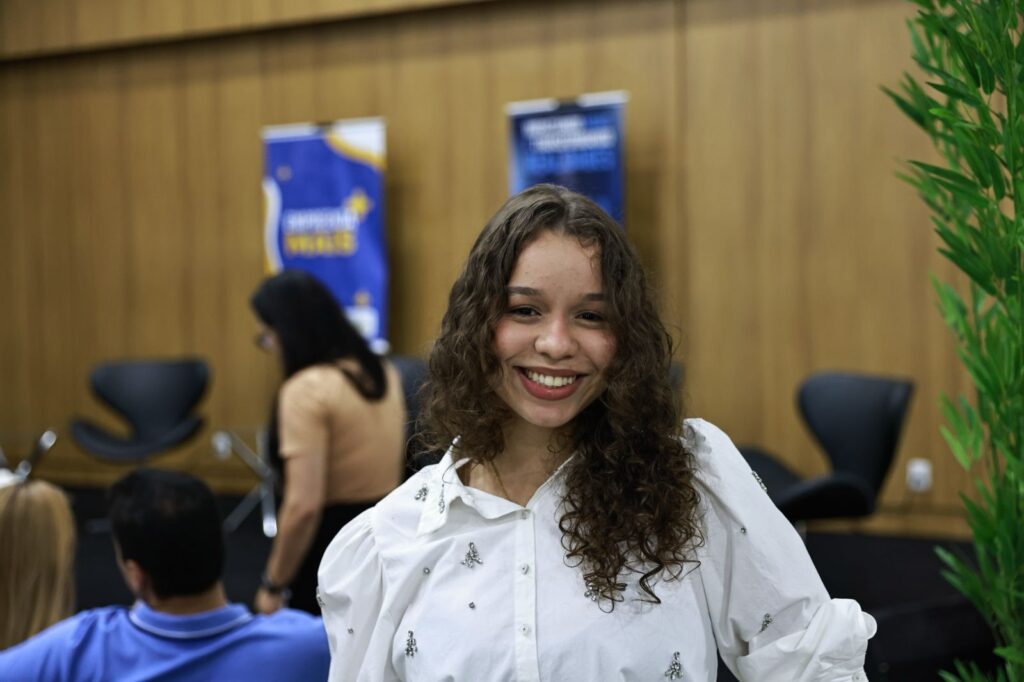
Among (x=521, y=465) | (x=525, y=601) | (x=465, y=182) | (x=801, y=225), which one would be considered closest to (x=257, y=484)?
(x=465, y=182)

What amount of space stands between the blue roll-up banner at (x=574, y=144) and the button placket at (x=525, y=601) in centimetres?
491

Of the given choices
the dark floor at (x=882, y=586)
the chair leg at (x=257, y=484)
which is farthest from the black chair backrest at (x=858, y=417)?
the chair leg at (x=257, y=484)

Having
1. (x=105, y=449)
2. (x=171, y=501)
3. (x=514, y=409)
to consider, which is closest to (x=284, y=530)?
(x=171, y=501)

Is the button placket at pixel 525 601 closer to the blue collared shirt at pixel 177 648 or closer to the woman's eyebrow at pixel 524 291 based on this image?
the woman's eyebrow at pixel 524 291

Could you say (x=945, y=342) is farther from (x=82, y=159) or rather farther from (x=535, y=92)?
(x=82, y=159)

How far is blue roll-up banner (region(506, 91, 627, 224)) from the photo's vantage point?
251 inches

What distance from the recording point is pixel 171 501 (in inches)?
90.4

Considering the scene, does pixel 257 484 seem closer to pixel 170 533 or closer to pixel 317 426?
pixel 317 426

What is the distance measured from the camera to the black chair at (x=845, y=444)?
465 centimetres

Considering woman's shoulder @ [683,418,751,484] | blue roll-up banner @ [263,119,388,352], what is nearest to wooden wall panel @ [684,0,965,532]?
blue roll-up banner @ [263,119,388,352]

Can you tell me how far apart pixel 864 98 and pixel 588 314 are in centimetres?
517

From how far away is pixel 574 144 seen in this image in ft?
21.3

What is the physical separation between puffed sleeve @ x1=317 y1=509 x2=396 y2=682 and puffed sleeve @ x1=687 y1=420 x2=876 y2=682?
0.42m

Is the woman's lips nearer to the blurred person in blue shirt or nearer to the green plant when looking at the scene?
the green plant
